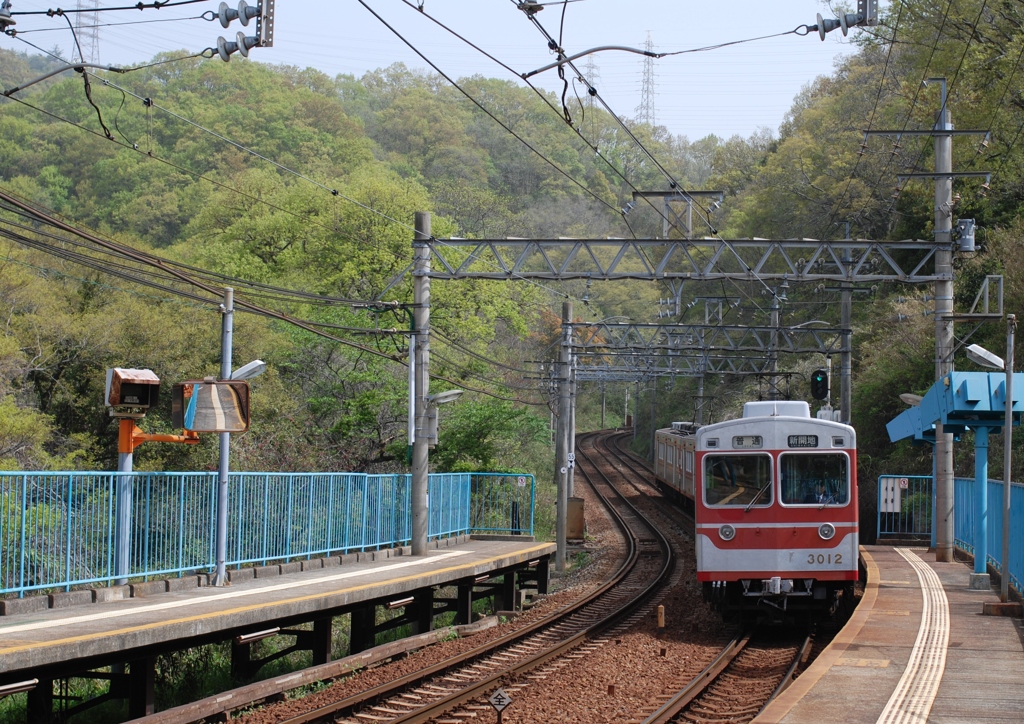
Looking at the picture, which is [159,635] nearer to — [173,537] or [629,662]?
[173,537]

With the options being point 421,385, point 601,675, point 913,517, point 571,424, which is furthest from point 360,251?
point 601,675

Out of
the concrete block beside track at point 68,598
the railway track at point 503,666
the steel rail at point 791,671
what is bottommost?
the railway track at point 503,666

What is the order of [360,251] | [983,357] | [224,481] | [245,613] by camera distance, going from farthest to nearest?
[360,251]
[983,357]
[224,481]
[245,613]

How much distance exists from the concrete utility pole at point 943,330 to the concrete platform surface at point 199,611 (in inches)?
312

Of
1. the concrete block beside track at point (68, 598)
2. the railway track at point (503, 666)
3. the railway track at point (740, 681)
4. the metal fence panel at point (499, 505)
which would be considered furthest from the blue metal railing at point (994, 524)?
the concrete block beside track at point (68, 598)

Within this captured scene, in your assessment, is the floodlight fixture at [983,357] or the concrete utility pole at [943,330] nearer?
the floodlight fixture at [983,357]

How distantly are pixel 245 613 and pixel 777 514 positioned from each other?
24.8ft

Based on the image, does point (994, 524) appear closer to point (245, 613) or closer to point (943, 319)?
point (943, 319)

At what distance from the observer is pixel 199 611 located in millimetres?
10023

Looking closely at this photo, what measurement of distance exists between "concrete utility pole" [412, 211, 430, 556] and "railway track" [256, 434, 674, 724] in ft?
9.24

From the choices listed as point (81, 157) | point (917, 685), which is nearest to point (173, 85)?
point (81, 157)

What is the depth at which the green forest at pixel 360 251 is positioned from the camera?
2486cm

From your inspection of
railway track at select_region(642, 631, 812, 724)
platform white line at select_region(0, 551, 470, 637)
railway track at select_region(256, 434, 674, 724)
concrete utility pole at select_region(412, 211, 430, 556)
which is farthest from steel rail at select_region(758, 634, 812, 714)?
concrete utility pole at select_region(412, 211, 430, 556)

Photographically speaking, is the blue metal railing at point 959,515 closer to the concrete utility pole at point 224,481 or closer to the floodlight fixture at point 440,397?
the floodlight fixture at point 440,397
